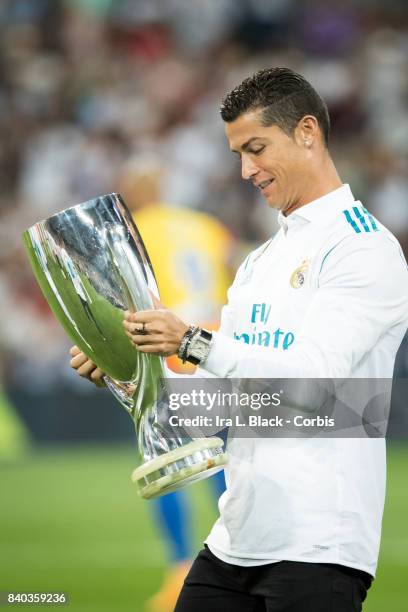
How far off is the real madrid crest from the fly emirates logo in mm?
73

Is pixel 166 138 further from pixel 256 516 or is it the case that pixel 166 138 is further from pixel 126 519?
pixel 256 516

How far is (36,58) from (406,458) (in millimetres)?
6509

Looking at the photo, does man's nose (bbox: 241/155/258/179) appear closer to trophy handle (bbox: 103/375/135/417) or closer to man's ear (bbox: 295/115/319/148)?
man's ear (bbox: 295/115/319/148)

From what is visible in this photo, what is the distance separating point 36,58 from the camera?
12.9 meters

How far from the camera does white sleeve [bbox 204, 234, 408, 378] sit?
216 cm

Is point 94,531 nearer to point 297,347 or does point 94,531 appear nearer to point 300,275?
point 300,275

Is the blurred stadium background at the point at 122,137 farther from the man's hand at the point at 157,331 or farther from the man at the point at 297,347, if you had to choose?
the man's hand at the point at 157,331

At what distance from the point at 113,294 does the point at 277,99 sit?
0.53 metres

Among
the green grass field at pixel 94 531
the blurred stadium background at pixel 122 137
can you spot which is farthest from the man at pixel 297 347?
the blurred stadium background at pixel 122 137

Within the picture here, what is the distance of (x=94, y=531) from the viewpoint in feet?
22.6

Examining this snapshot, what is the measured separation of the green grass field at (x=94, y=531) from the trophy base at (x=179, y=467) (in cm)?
282

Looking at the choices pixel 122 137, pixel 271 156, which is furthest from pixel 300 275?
pixel 122 137

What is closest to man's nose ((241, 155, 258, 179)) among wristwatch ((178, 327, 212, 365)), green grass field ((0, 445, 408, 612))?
wristwatch ((178, 327, 212, 365))

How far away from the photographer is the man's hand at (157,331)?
7.09ft
